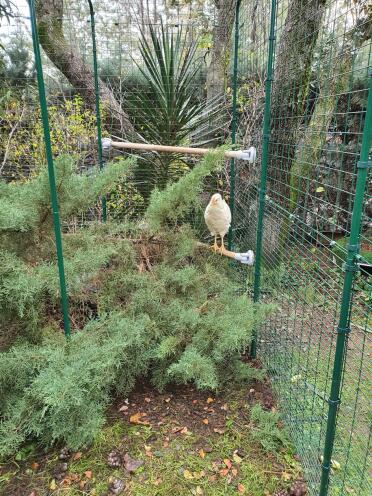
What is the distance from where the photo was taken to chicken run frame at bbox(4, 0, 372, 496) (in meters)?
1.43

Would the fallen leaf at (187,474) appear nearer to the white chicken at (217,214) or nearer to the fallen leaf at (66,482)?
the fallen leaf at (66,482)

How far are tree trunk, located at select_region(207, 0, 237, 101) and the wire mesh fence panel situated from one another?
219mm

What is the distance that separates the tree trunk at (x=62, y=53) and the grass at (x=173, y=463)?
255 centimetres

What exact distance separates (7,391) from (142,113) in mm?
2350

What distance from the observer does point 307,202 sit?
2.59m

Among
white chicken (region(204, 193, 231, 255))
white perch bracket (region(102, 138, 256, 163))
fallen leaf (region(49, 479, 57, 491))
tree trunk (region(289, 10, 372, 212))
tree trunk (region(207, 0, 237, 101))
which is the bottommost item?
fallen leaf (region(49, 479, 57, 491))

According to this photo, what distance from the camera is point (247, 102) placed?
3254 millimetres

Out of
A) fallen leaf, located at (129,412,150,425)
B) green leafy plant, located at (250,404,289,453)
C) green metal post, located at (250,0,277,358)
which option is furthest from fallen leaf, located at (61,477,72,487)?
green metal post, located at (250,0,277,358)

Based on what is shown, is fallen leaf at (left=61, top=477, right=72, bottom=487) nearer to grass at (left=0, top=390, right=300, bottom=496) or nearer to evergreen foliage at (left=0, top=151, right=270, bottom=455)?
grass at (left=0, top=390, right=300, bottom=496)

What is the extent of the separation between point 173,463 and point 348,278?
4.07 feet

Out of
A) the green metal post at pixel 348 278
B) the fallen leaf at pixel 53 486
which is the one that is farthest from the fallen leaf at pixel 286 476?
the fallen leaf at pixel 53 486

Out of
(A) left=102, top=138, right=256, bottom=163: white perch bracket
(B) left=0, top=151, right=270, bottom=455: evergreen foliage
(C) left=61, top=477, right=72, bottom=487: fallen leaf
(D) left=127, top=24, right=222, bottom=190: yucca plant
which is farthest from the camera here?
(D) left=127, top=24, right=222, bottom=190: yucca plant

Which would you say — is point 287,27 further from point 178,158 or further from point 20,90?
point 20,90

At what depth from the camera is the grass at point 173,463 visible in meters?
1.69
